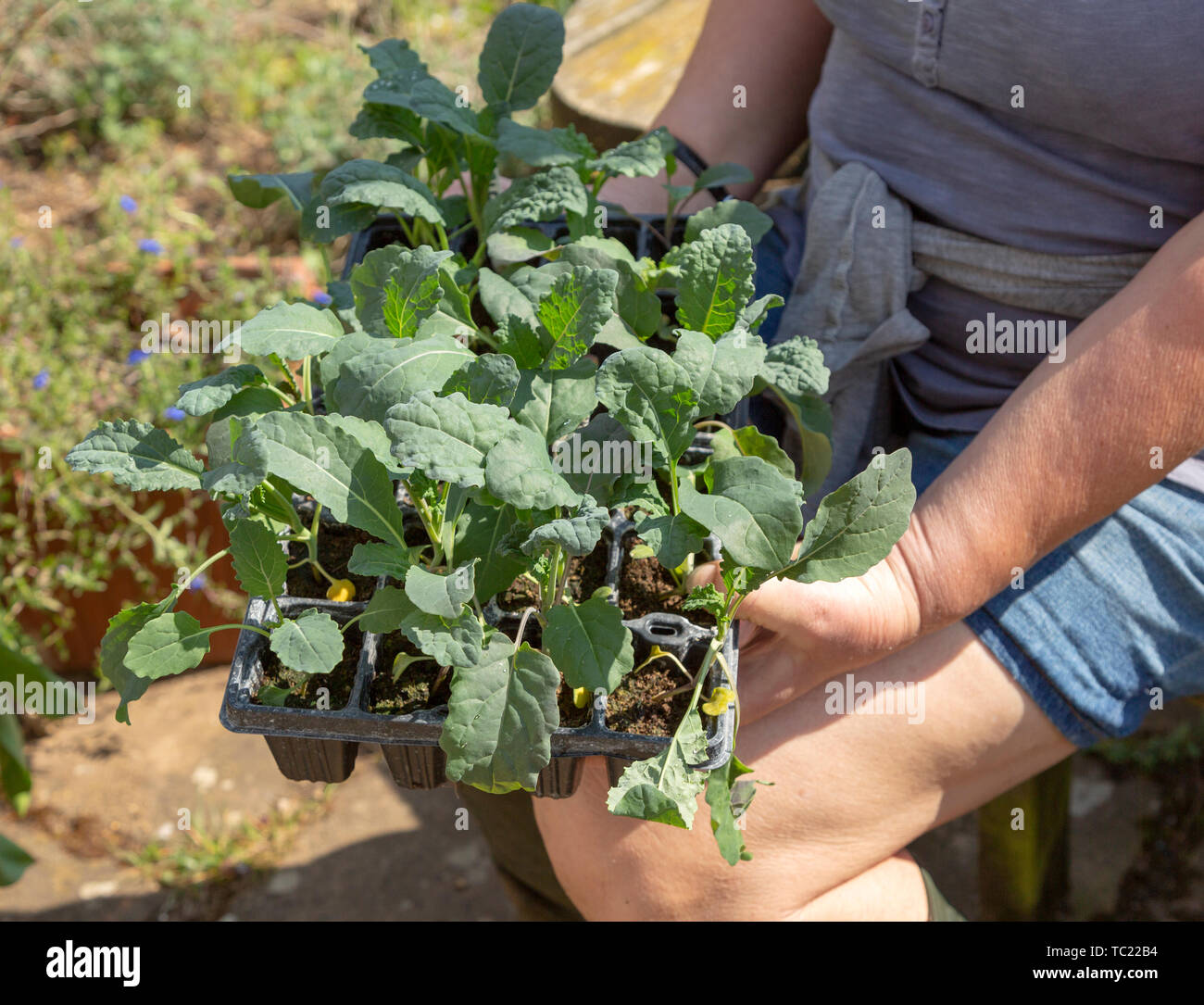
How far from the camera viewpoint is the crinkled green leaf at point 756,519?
75 cm

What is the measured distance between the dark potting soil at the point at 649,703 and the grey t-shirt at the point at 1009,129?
472 millimetres

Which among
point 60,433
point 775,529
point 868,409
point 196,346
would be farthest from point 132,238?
point 775,529

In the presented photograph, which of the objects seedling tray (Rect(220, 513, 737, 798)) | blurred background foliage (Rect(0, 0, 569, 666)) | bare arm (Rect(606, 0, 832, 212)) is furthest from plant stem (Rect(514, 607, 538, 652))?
blurred background foliage (Rect(0, 0, 569, 666))

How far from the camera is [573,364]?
85cm

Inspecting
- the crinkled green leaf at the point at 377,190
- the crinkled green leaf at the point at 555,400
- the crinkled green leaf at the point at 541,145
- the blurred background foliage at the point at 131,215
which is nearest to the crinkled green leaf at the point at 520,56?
the crinkled green leaf at the point at 541,145

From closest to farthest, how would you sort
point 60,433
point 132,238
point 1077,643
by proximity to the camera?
point 1077,643 → point 60,433 → point 132,238

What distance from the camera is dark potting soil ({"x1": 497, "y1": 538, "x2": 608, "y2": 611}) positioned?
37.0 inches

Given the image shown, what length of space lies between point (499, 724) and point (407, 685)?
0.47 ft

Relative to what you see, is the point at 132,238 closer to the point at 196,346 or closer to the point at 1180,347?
the point at 196,346

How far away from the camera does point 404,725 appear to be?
83cm

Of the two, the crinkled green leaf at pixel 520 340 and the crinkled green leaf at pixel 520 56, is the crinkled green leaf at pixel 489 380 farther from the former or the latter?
the crinkled green leaf at pixel 520 56

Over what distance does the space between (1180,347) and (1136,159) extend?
224mm

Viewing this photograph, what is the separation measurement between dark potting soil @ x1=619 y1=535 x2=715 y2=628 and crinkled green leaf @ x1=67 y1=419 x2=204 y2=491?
359mm
